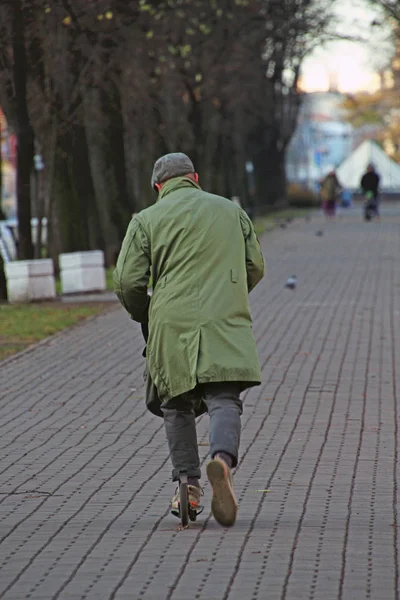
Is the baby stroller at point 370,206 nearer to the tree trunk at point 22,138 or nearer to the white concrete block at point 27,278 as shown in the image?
the tree trunk at point 22,138

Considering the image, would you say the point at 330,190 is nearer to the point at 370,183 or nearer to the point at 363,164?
the point at 370,183

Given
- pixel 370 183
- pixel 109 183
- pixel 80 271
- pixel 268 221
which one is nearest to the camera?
pixel 80 271

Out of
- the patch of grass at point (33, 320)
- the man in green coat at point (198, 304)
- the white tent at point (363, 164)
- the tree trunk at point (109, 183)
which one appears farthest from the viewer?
the white tent at point (363, 164)

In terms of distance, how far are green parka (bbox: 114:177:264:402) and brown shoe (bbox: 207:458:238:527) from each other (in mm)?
364

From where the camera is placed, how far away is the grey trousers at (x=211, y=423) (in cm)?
595

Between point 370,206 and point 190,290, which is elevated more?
point 190,290

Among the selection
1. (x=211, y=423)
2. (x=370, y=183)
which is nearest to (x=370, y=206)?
(x=370, y=183)

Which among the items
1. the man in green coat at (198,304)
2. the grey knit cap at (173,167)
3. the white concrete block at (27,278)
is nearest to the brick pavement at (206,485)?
the man in green coat at (198,304)

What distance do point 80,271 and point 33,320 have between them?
382 centimetres

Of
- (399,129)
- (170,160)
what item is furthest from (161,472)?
(399,129)

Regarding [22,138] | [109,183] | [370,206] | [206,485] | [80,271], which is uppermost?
[22,138]

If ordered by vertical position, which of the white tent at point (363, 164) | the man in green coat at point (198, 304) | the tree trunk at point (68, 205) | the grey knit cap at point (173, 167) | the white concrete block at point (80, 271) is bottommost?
the white tent at point (363, 164)

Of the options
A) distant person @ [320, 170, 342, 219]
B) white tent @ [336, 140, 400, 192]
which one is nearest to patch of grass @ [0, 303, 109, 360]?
distant person @ [320, 170, 342, 219]

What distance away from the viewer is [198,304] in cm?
593
